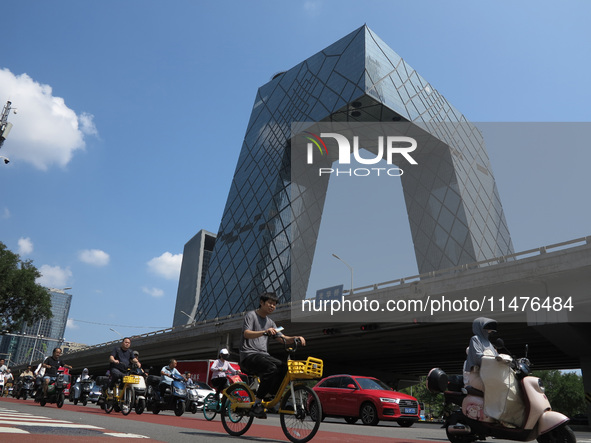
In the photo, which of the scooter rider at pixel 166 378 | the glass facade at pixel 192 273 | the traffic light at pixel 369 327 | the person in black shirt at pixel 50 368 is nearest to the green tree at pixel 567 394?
the traffic light at pixel 369 327

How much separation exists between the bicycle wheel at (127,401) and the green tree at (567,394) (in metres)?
68.5

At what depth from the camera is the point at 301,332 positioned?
3475cm

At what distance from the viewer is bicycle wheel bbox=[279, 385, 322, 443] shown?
562 centimetres

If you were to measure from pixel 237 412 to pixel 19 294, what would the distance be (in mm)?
44477

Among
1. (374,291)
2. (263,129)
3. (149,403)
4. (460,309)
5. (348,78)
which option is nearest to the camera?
(149,403)

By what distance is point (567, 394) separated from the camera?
220ft

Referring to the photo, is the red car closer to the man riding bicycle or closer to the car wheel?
the car wheel

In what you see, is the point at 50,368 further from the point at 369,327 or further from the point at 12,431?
the point at 369,327

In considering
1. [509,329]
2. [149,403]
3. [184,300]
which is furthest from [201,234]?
[149,403]

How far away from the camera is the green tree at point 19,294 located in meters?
43.2

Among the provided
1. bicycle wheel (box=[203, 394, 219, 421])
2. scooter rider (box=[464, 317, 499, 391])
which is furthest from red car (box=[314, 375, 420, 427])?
scooter rider (box=[464, 317, 499, 391])

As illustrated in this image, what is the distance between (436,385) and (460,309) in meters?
22.5

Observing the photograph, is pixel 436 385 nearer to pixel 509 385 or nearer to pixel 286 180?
pixel 509 385

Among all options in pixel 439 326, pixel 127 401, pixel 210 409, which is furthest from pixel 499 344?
pixel 439 326
